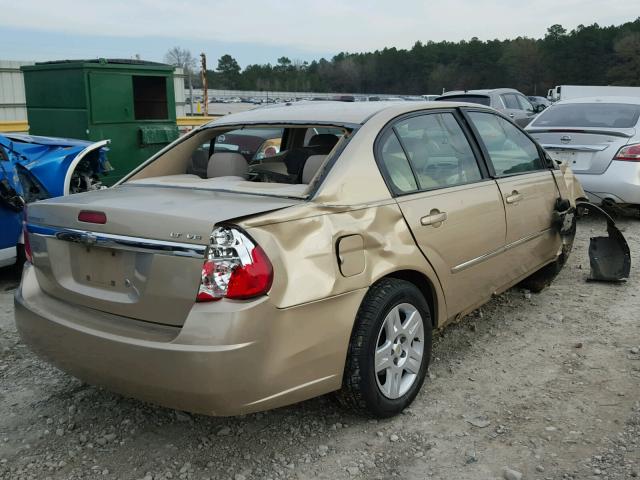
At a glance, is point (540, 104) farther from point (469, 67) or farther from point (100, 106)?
point (469, 67)

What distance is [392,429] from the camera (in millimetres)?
3156

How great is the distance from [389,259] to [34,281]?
69.1 inches

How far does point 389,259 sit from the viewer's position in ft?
10.1

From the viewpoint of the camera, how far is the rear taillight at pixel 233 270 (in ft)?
8.27

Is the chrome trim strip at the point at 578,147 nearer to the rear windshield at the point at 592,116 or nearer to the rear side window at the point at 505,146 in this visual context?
the rear windshield at the point at 592,116

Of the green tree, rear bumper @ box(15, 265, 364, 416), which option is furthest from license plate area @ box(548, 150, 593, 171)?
the green tree

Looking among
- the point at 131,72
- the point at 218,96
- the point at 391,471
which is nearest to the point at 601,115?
the point at 131,72

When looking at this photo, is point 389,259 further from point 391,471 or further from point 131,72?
point 131,72

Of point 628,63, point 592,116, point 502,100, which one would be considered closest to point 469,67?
point 628,63

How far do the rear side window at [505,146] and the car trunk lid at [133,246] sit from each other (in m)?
1.88

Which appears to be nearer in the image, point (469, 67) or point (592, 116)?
point (592, 116)

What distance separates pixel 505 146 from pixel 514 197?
46 centimetres

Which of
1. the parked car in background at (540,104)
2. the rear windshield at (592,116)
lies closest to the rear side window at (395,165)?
the rear windshield at (592,116)

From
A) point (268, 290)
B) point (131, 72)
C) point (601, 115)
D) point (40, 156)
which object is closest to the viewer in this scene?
point (268, 290)
